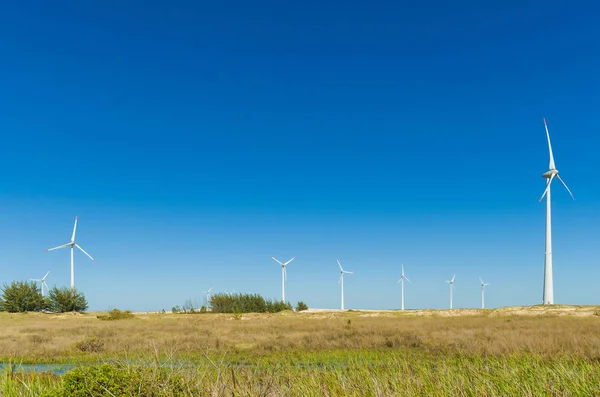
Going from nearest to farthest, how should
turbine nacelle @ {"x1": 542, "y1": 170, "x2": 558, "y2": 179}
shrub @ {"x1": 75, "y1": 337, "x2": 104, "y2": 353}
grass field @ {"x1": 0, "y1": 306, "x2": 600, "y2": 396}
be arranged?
grass field @ {"x1": 0, "y1": 306, "x2": 600, "y2": 396}
shrub @ {"x1": 75, "y1": 337, "x2": 104, "y2": 353}
turbine nacelle @ {"x1": 542, "y1": 170, "x2": 558, "y2": 179}

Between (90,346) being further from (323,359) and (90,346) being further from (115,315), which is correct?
(115,315)

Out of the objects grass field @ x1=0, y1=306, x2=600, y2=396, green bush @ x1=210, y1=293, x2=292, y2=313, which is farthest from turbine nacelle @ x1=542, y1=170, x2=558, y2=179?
green bush @ x1=210, y1=293, x2=292, y2=313

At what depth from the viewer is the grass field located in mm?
9297

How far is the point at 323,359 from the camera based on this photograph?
24750mm

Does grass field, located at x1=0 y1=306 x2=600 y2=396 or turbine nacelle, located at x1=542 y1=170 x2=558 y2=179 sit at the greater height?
turbine nacelle, located at x1=542 y1=170 x2=558 y2=179

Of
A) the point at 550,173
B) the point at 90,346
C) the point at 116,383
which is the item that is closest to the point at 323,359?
the point at 116,383

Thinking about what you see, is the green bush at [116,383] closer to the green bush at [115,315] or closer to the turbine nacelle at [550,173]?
the green bush at [115,315]

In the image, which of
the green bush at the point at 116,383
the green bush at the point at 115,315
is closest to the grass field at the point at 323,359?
the green bush at the point at 116,383

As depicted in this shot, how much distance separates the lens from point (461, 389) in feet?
29.8

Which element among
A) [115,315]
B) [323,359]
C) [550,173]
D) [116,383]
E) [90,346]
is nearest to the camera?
[116,383]

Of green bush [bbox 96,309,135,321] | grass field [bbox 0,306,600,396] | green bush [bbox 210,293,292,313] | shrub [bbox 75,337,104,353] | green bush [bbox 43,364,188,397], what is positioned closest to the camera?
green bush [bbox 43,364,188,397]

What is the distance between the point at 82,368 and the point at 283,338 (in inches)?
1067

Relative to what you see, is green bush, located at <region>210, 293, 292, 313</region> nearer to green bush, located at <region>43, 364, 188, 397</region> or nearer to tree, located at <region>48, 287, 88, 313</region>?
tree, located at <region>48, 287, 88, 313</region>

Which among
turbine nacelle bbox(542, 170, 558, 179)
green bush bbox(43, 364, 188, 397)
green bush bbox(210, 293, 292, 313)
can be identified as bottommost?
green bush bbox(210, 293, 292, 313)
